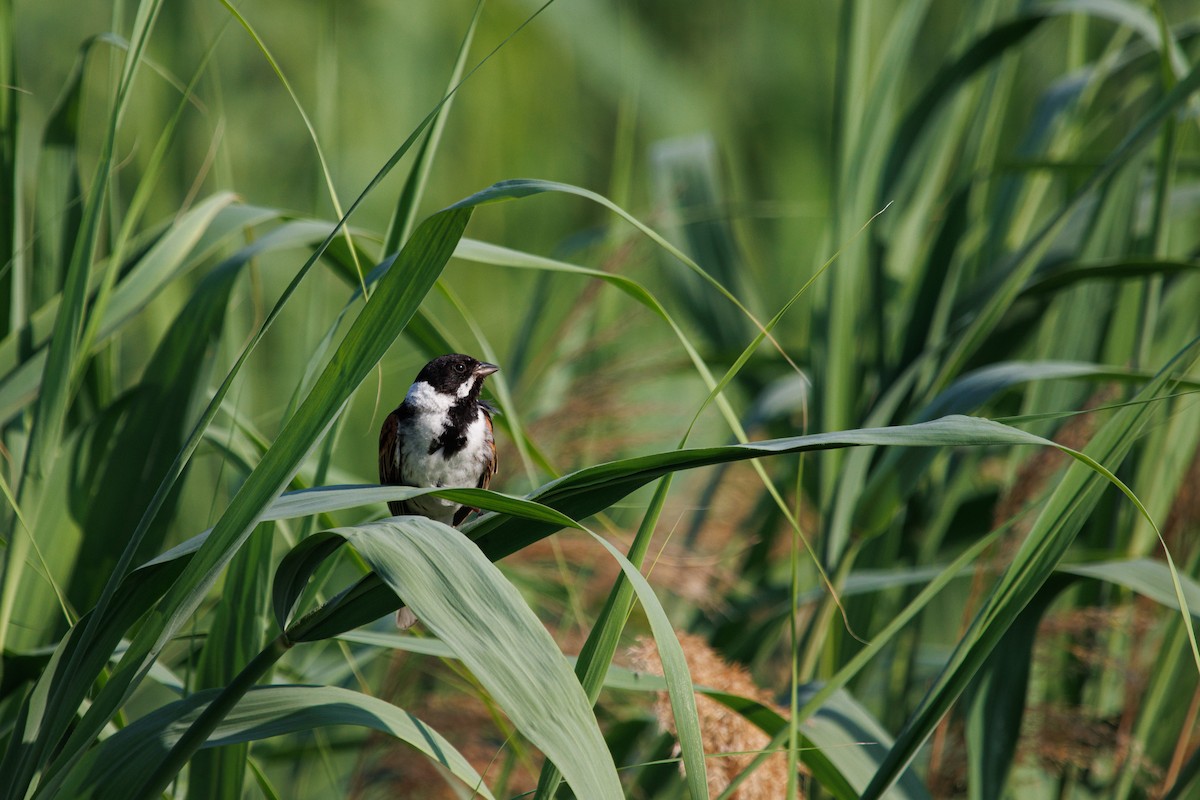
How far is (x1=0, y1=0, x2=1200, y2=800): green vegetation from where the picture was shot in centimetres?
83

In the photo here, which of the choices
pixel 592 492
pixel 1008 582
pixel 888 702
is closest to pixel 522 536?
pixel 592 492

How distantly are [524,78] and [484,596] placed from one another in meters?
3.46

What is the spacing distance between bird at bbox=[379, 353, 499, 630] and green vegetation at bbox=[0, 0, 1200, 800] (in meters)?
0.09

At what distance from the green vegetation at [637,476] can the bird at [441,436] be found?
0.09m

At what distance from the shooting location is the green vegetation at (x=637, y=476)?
0.83 metres

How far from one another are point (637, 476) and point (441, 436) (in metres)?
0.68

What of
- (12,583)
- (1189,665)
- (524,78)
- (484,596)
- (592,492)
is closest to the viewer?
(484,596)

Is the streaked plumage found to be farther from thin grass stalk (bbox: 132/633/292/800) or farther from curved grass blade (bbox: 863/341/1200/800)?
curved grass blade (bbox: 863/341/1200/800)

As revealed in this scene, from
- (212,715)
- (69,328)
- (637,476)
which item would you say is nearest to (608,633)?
(637,476)

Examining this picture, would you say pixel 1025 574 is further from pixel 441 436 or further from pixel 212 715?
pixel 441 436

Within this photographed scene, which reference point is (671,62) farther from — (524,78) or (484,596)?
(484,596)

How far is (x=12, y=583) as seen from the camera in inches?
41.3

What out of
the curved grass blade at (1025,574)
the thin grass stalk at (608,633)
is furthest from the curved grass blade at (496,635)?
the curved grass blade at (1025,574)

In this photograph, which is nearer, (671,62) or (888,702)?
(888,702)
